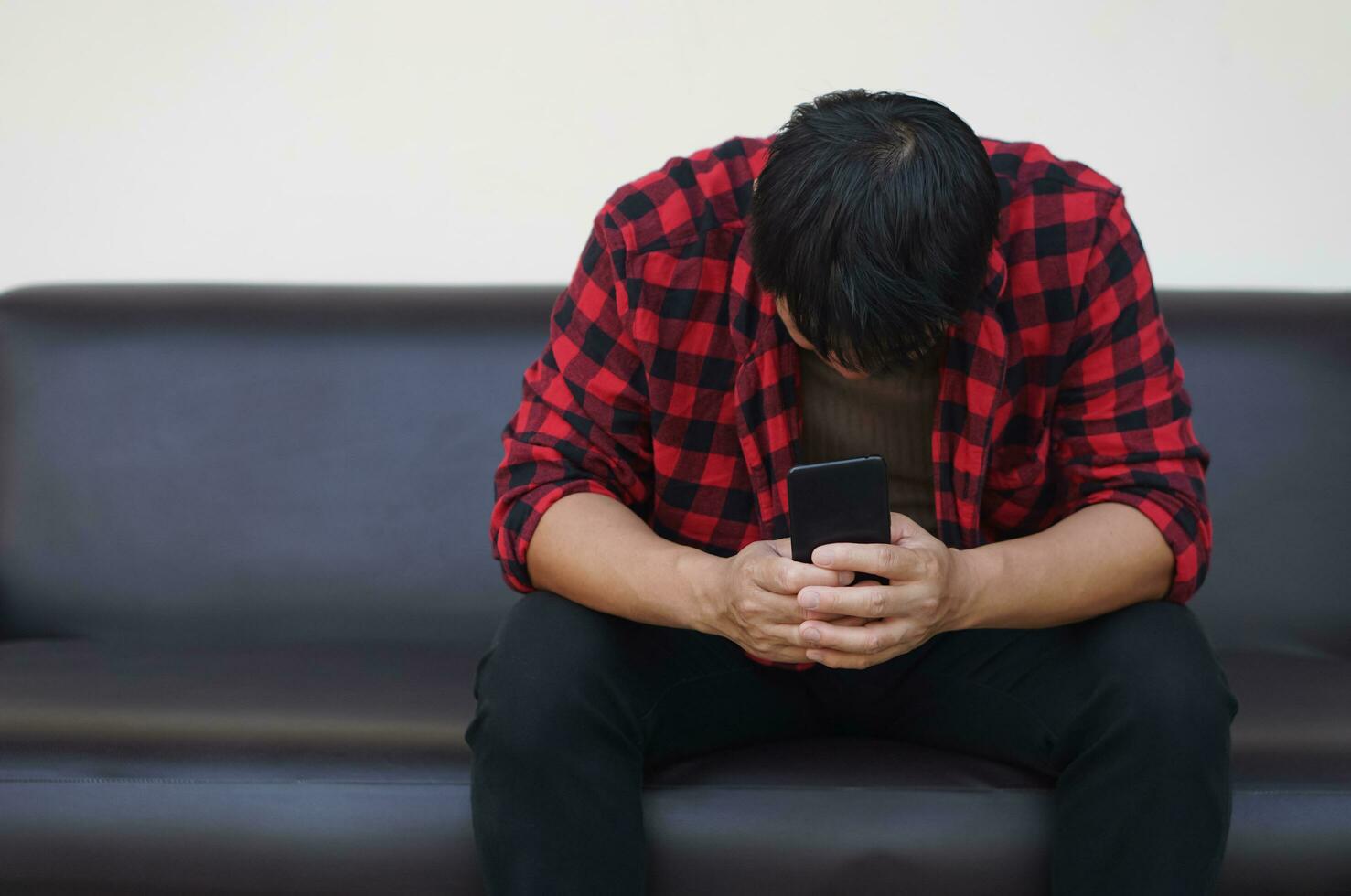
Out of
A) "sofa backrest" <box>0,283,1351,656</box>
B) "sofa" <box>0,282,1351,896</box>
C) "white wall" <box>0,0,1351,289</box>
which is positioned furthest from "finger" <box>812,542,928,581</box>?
"white wall" <box>0,0,1351,289</box>

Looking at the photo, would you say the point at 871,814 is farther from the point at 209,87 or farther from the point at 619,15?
the point at 209,87

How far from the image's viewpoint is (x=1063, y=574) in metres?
1.01

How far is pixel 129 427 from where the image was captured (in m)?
1.58

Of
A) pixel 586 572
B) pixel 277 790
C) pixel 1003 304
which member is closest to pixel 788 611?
pixel 586 572

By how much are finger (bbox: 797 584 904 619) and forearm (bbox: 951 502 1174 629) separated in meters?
0.07

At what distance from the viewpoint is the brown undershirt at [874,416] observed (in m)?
1.13

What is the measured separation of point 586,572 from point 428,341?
0.68 metres

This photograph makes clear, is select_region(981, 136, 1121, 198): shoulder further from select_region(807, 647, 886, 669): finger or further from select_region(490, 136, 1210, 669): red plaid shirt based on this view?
select_region(807, 647, 886, 669): finger

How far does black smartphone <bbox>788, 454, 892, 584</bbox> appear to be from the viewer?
0.93 meters

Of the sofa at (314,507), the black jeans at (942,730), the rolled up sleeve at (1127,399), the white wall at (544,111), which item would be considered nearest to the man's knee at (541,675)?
the black jeans at (942,730)

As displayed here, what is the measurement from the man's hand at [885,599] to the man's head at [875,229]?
0.16 m

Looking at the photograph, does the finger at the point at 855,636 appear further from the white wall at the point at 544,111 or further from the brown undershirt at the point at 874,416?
the white wall at the point at 544,111

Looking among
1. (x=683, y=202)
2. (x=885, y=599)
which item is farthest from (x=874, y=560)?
(x=683, y=202)

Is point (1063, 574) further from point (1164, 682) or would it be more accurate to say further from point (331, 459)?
point (331, 459)
